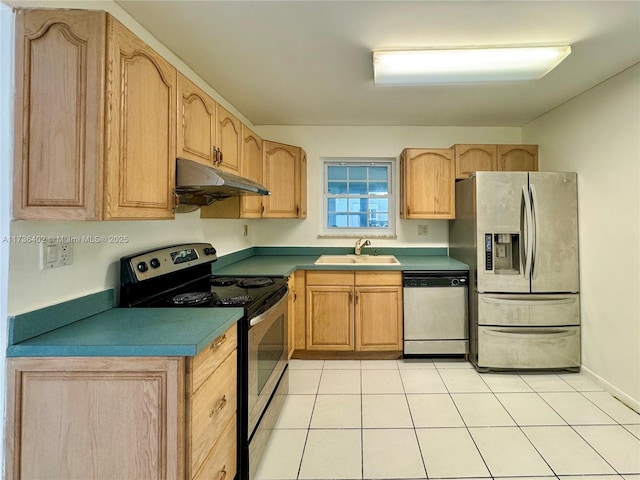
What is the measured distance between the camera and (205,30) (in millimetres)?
1790

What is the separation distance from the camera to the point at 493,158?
3232mm

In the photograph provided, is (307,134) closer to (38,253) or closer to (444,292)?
(444,292)

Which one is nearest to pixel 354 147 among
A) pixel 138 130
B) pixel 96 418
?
pixel 138 130

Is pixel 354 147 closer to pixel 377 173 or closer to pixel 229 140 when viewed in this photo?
pixel 377 173

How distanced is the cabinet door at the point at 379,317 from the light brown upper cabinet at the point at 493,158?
4.54ft

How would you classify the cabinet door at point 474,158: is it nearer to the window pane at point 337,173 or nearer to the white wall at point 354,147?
the white wall at point 354,147

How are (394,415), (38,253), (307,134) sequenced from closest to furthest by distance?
(38,253), (394,415), (307,134)

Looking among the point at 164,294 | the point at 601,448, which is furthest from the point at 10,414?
the point at 601,448

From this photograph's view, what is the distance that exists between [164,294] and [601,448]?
8.28 ft

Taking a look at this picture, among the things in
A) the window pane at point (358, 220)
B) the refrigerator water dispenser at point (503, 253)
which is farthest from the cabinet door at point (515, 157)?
the window pane at point (358, 220)

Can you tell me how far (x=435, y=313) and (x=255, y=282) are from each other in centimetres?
165

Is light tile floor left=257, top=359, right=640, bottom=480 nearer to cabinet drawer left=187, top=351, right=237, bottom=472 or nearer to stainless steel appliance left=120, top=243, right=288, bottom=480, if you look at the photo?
stainless steel appliance left=120, top=243, right=288, bottom=480

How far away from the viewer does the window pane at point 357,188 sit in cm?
371

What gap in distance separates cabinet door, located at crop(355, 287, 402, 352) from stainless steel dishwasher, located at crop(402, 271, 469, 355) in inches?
3.1
